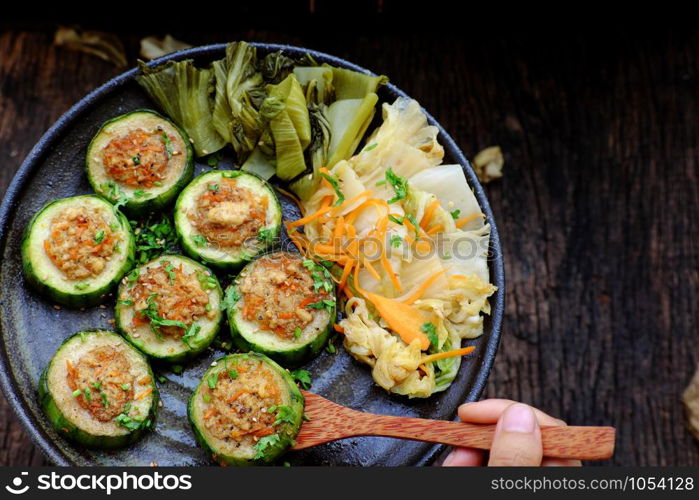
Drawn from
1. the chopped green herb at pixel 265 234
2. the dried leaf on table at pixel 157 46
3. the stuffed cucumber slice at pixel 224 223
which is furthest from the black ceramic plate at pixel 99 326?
the dried leaf on table at pixel 157 46

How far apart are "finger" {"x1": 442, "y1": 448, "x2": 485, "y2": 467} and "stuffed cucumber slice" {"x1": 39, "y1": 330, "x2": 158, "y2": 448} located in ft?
5.26

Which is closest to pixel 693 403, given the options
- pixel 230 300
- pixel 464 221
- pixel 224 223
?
pixel 464 221

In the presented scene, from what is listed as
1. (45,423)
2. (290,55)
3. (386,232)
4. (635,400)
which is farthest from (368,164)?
(635,400)

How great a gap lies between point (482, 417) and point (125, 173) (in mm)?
2382

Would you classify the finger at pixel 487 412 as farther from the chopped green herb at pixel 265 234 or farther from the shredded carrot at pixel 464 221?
the chopped green herb at pixel 265 234

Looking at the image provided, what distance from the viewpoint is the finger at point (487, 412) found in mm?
3697

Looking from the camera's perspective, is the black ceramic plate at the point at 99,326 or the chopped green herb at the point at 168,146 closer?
the black ceramic plate at the point at 99,326

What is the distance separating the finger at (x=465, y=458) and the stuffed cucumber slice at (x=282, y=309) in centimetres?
94

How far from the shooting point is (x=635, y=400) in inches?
212

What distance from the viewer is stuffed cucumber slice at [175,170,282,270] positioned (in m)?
4.18

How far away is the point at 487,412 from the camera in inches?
146

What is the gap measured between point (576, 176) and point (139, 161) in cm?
320

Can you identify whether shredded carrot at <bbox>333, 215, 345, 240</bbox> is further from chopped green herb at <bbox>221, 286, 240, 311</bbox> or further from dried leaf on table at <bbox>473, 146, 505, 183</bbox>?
dried leaf on table at <bbox>473, 146, 505, 183</bbox>

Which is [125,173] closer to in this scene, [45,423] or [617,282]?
[45,423]
